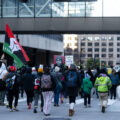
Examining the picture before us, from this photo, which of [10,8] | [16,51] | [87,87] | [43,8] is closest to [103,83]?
[87,87]

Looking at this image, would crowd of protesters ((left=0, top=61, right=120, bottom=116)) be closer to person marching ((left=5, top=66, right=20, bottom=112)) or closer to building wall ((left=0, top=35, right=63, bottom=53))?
person marching ((left=5, top=66, right=20, bottom=112))

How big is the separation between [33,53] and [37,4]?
40646mm

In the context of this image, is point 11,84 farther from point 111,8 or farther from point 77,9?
point 111,8

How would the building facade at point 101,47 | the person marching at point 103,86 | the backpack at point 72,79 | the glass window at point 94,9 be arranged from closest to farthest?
the backpack at point 72,79 → the person marching at point 103,86 → the glass window at point 94,9 → the building facade at point 101,47

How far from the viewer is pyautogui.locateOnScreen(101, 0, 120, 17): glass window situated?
94.0 ft

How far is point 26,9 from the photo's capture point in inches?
1170

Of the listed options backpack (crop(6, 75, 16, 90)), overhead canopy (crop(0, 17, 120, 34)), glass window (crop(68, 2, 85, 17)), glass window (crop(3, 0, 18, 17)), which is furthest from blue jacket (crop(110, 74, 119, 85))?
glass window (crop(3, 0, 18, 17))

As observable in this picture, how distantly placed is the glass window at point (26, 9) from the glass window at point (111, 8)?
16.4ft

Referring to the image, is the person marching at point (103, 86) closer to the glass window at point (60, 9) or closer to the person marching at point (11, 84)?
the person marching at point (11, 84)

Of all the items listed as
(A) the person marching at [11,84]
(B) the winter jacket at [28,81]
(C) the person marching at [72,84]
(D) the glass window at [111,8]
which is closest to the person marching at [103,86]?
(C) the person marching at [72,84]

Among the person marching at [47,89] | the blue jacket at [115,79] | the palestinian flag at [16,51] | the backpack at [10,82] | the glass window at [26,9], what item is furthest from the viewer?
the glass window at [26,9]

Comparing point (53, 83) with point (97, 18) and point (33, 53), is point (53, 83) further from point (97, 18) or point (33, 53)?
point (33, 53)

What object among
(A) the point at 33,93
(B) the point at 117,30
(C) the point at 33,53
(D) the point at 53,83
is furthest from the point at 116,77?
(C) the point at 33,53

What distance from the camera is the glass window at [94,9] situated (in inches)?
1133
